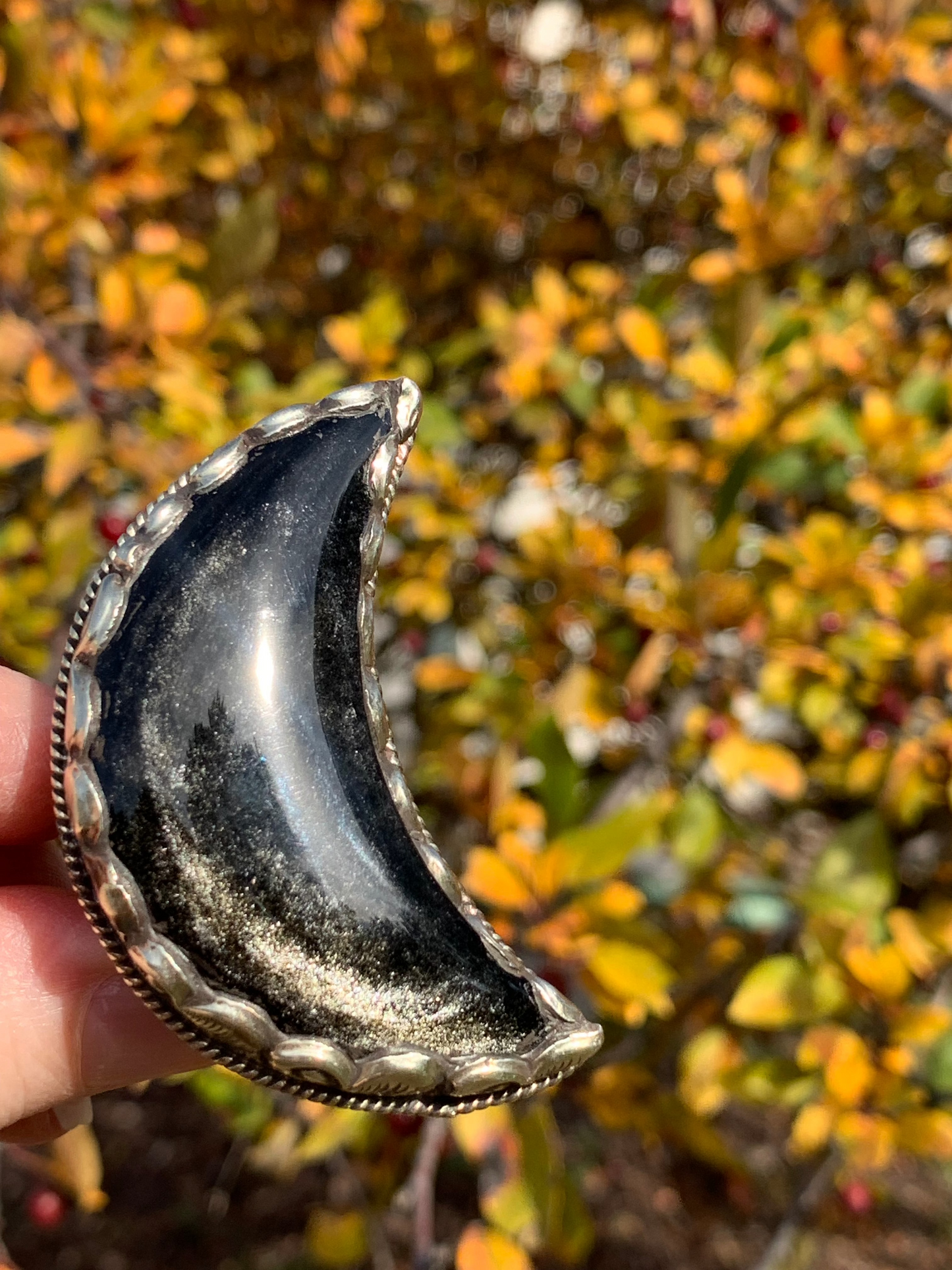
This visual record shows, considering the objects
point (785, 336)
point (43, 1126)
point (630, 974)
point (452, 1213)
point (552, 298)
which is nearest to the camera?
point (43, 1126)

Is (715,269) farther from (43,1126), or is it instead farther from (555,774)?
(43,1126)

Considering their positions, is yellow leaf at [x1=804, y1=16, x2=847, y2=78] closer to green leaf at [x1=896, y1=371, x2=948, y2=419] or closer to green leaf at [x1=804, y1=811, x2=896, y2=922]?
green leaf at [x1=896, y1=371, x2=948, y2=419]

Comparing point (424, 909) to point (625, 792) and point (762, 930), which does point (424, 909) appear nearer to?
point (625, 792)

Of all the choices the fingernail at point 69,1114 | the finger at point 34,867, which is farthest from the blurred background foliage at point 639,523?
the finger at point 34,867

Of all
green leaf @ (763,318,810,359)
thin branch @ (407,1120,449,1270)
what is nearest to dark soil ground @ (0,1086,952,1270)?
thin branch @ (407,1120,449,1270)

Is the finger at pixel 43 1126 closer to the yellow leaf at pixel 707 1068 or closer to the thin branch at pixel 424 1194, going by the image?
the thin branch at pixel 424 1194

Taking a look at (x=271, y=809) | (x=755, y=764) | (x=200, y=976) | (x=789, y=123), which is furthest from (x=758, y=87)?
(x=200, y=976)

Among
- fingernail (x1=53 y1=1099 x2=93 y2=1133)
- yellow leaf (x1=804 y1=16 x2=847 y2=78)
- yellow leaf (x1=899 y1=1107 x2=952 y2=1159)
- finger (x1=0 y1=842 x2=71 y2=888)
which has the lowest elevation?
yellow leaf (x1=899 y1=1107 x2=952 y2=1159)
